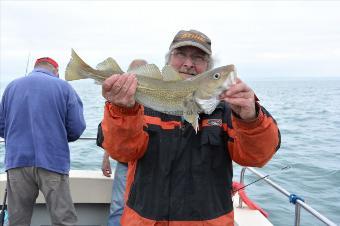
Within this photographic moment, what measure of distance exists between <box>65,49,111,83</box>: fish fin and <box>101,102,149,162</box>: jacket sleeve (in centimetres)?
20

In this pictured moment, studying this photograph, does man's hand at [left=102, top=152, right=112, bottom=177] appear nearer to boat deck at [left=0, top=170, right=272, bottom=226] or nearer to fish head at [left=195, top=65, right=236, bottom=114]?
boat deck at [left=0, top=170, right=272, bottom=226]

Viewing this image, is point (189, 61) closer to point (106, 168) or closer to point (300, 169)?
point (106, 168)

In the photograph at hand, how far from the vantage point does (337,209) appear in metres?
8.39

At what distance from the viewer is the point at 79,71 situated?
276 cm

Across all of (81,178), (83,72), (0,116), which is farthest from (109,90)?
(81,178)

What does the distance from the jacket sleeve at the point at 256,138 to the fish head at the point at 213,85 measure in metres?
0.21

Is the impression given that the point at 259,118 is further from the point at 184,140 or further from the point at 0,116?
the point at 0,116

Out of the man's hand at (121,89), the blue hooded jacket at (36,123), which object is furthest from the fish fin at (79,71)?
the blue hooded jacket at (36,123)

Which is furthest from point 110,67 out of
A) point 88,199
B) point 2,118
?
point 88,199

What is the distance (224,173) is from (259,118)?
0.58 meters

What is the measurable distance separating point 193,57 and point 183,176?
0.93 meters

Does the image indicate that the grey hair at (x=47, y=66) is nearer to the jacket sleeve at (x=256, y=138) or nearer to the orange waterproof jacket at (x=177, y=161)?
the orange waterproof jacket at (x=177, y=161)

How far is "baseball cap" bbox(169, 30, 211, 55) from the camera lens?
3090mm

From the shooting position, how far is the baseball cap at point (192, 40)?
10.1 ft
